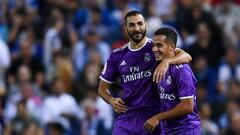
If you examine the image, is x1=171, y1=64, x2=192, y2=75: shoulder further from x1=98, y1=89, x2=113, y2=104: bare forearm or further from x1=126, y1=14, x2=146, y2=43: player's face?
x1=98, y1=89, x2=113, y2=104: bare forearm

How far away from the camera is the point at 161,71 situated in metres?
12.7

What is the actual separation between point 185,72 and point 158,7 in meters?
10.2

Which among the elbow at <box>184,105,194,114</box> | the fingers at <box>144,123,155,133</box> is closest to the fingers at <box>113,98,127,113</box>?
the fingers at <box>144,123,155,133</box>

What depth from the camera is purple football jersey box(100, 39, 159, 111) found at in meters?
13.3

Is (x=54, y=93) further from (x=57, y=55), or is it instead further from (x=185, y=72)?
(x=185, y=72)

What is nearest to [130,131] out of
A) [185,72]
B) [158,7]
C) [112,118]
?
[185,72]

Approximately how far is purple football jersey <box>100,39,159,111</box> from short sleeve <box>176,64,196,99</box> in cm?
71

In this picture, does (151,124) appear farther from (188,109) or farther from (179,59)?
(179,59)

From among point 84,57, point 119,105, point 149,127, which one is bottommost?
point 149,127

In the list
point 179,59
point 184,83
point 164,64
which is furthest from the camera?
point 179,59

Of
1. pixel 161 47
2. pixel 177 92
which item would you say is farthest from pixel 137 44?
pixel 177 92

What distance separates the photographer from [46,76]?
21344 mm

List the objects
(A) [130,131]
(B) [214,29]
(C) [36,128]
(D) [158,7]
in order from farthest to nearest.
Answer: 1. (D) [158,7]
2. (B) [214,29]
3. (C) [36,128]
4. (A) [130,131]

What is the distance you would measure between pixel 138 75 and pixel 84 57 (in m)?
8.11
